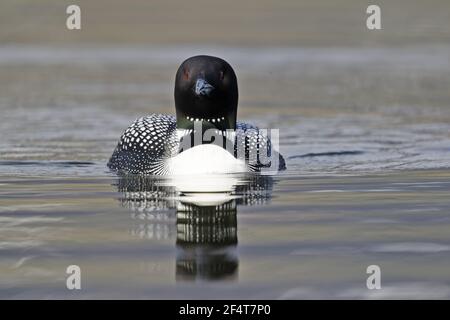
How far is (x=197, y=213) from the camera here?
26.1ft

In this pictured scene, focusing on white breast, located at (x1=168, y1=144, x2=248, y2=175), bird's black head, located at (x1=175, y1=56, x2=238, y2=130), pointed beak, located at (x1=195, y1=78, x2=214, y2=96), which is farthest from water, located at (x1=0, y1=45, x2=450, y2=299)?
pointed beak, located at (x1=195, y1=78, x2=214, y2=96)

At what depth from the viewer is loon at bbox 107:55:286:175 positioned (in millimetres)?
9609

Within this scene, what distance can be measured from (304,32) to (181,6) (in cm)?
363

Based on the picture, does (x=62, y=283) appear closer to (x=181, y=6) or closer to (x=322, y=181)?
(x=322, y=181)

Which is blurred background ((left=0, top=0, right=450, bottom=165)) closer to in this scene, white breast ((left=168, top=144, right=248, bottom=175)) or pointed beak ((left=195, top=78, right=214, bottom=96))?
white breast ((left=168, top=144, right=248, bottom=175))

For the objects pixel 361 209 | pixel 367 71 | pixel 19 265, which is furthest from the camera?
pixel 367 71

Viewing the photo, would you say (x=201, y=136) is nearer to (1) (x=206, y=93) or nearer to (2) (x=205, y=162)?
(2) (x=205, y=162)

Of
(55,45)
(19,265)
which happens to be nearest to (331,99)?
(55,45)

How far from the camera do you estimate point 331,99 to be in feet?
51.0

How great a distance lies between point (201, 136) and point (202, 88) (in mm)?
532

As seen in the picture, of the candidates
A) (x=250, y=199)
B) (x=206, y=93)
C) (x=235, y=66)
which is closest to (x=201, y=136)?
(x=206, y=93)

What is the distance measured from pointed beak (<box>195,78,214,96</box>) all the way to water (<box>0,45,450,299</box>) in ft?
2.30
